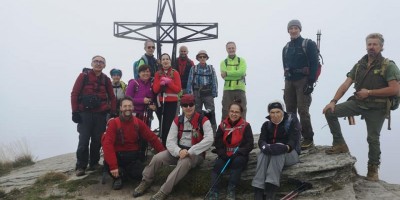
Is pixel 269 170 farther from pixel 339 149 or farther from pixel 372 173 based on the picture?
pixel 372 173

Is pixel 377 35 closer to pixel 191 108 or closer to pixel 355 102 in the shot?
pixel 355 102

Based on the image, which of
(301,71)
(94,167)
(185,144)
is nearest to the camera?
(185,144)

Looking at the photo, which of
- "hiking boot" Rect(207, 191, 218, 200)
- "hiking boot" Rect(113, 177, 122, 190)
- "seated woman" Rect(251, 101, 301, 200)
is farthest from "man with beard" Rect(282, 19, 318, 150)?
"hiking boot" Rect(113, 177, 122, 190)

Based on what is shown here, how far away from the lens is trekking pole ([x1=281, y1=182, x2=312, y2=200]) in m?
6.02

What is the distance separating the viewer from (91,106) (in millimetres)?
7508

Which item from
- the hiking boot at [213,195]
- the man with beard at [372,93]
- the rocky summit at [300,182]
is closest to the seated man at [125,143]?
the rocky summit at [300,182]

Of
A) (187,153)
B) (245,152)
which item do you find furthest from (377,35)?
(187,153)

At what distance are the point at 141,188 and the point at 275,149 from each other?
110 inches

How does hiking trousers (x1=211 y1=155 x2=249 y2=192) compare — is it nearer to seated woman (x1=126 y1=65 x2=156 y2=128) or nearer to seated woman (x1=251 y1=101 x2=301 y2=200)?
seated woman (x1=251 y1=101 x2=301 y2=200)

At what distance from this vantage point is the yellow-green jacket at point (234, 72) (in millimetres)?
8430

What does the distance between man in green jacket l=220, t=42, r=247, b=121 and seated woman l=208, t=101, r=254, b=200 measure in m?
1.96

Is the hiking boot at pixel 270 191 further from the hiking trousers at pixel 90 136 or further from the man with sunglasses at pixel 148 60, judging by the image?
the man with sunglasses at pixel 148 60

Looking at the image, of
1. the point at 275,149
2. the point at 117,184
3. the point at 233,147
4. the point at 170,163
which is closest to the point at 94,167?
the point at 117,184

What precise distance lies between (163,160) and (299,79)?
3409 millimetres
